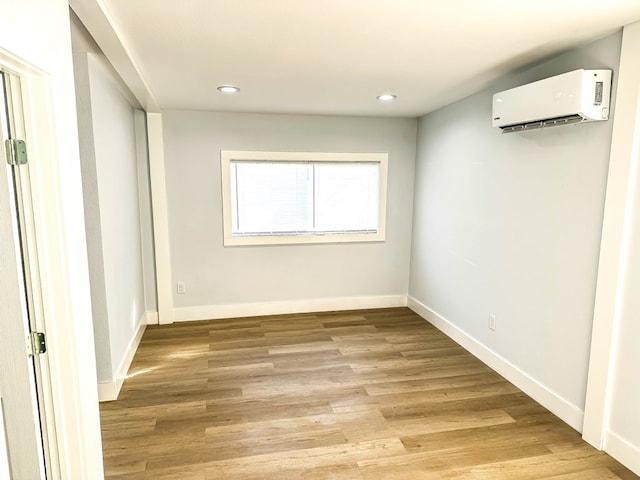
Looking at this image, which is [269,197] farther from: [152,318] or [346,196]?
[152,318]

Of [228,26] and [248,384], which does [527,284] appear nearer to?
[248,384]

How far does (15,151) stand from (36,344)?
669 mm

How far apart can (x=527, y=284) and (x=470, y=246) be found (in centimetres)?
77

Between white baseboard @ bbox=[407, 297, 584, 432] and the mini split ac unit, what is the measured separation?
5.83 feet

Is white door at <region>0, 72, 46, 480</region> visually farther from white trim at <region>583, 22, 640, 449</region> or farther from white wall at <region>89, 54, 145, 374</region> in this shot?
white trim at <region>583, 22, 640, 449</region>

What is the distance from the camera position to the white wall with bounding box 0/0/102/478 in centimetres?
128

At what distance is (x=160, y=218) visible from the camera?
406 cm

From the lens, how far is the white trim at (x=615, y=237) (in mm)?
1994

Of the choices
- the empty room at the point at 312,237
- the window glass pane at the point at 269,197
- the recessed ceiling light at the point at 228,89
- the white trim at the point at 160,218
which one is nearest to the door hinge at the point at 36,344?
the empty room at the point at 312,237

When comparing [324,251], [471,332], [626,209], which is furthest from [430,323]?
[626,209]

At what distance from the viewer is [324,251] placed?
4551mm

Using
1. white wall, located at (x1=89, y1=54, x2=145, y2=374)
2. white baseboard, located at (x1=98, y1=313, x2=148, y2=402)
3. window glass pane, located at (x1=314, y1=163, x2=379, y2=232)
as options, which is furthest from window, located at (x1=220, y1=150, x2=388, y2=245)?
white baseboard, located at (x1=98, y1=313, x2=148, y2=402)

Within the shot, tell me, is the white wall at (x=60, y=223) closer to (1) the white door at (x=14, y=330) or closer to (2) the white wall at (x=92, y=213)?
(1) the white door at (x=14, y=330)

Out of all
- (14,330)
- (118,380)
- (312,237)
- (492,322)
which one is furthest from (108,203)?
(492,322)
